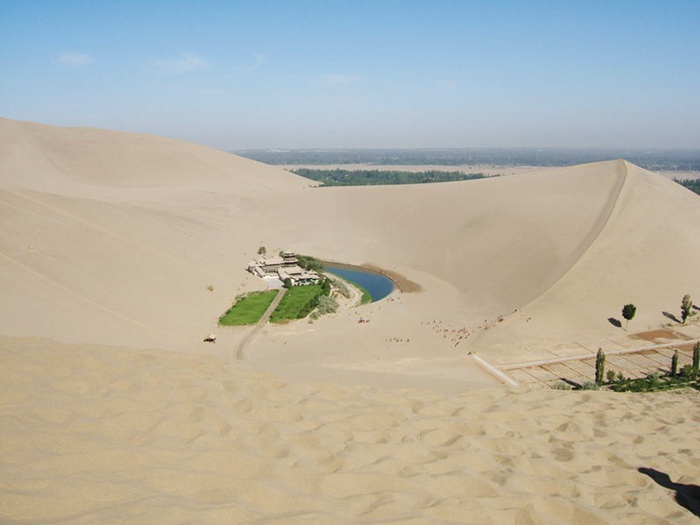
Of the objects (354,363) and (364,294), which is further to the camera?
(364,294)

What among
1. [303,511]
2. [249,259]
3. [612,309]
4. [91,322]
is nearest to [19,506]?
[303,511]

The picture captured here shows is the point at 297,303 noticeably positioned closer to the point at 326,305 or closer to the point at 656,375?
the point at 326,305

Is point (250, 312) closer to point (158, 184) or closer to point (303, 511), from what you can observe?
point (303, 511)

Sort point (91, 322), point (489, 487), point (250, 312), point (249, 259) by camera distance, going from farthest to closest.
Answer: point (249, 259) < point (250, 312) < point (91, 322) < point (489, 487)

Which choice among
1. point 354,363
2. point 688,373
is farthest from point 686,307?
point 354,363

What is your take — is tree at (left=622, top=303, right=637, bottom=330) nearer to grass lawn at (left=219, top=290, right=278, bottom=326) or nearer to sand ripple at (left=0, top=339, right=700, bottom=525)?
grass lawn at (left=219, top=290, right=278, bottom=326)

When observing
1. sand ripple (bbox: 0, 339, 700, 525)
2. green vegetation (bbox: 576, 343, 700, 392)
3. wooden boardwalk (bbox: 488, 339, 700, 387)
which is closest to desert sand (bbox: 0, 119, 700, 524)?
sand ripple (bbox: 0, 339, 700, 525)

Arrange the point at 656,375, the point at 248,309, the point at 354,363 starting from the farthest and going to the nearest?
1. the point at 248,309
2. the point at 354,363
3. the point at 656,375
